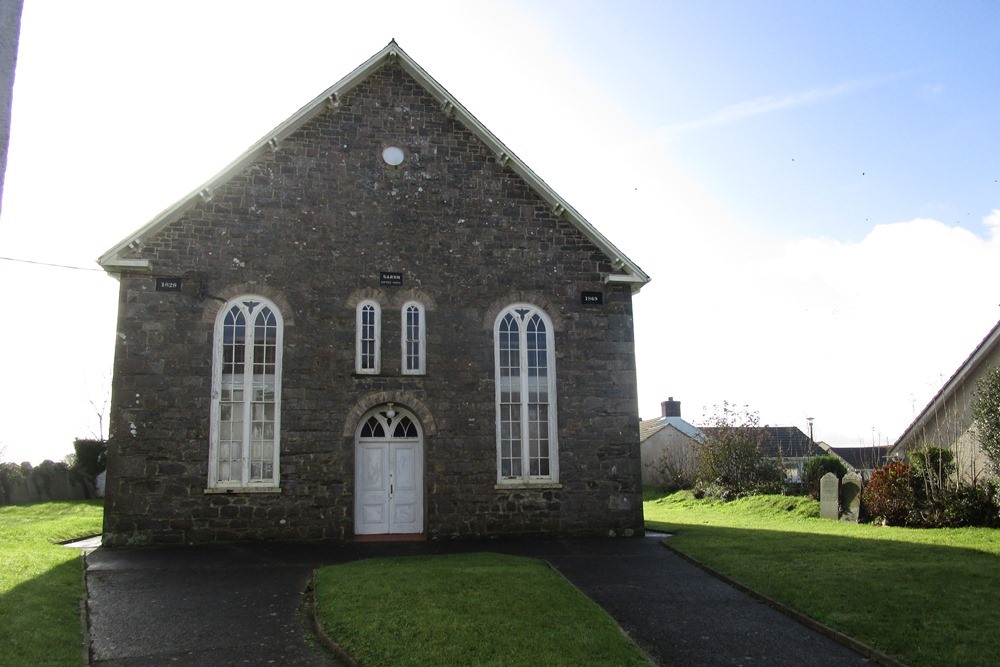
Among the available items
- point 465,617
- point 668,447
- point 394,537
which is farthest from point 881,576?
point 668,447

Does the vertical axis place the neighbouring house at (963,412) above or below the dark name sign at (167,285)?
below

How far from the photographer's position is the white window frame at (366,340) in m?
17.6

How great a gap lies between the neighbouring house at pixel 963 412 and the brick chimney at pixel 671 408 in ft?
91.9

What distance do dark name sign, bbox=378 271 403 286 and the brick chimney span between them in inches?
1444

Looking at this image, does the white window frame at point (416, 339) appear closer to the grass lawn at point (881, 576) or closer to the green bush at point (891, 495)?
the grass lawn at point (881, 576)

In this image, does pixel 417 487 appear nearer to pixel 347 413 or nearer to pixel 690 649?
pixel 347 413

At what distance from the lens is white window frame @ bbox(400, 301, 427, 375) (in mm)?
17844

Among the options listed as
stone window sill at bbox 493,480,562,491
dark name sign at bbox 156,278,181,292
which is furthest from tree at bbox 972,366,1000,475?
dark name sign at bbox 156,278,181,292

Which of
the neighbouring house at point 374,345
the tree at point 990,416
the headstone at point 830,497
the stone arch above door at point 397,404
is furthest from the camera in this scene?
the headstone at point 830,497

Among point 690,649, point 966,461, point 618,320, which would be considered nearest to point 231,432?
point 618,320

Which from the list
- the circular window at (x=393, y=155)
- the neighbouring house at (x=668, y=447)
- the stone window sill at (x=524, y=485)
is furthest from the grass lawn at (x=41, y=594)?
the neighbouring house at (x=668, y=447)

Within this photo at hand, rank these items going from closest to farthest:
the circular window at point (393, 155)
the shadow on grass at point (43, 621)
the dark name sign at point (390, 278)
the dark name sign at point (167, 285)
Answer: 1. the shadow on grass at point (43, 621)
2. the dark name sign at point (167, 285)
3. the dark name sign at point (390, 278)
4. the circular window at point (393, 155)

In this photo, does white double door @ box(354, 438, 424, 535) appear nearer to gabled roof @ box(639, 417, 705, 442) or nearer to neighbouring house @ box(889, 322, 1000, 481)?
neighbouring house @ box(889, 322, 1000, 481)

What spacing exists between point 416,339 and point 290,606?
7.54m
